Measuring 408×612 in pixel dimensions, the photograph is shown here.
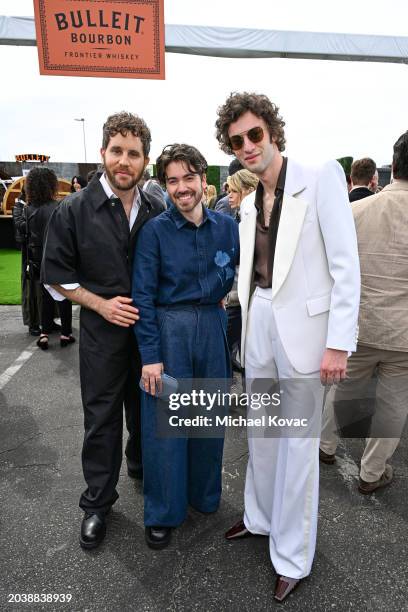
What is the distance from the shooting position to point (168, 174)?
69.6 inches

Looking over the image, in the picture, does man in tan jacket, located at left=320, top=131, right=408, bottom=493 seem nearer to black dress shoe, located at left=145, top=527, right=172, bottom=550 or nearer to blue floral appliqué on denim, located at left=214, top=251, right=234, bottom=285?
blue floral appliqué on denim, located at left=214, top=251, right=234, bottom=285

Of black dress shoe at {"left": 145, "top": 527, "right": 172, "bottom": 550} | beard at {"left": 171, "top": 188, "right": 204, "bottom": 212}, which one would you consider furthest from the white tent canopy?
black dress shoe at {"left": 145, "top": 527, "right": 172, "bottom": 550}

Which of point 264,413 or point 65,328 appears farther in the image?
point 65,328

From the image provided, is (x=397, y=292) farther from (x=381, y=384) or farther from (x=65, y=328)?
(x=65, y=328)

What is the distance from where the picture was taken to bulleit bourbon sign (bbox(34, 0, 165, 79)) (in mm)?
4023

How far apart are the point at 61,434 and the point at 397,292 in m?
2.54

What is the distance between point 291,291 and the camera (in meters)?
1.58

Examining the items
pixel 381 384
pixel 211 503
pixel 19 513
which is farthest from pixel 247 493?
pixel 19 513

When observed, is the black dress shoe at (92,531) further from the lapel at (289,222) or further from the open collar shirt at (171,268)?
the lapel at (289,222)

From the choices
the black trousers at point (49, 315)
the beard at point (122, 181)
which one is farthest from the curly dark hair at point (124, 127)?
the black trousers at point (49, 315)

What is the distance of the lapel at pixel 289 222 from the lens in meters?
1.52

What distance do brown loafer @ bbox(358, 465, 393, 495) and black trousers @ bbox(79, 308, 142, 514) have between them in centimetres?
149

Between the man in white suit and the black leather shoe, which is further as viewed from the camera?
the black leather shoe

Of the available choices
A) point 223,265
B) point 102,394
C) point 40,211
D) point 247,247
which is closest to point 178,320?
point 223,265
